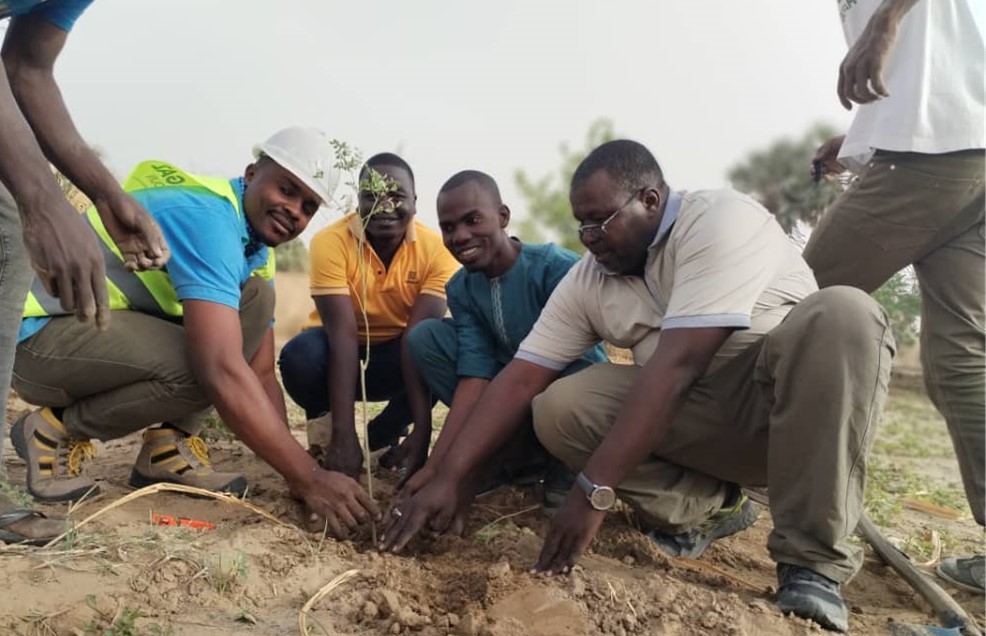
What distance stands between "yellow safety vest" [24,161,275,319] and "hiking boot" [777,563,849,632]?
86.8 inches

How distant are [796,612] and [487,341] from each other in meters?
1.63

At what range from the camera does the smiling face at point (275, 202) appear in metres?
3.24

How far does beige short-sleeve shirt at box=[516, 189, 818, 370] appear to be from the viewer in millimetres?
2586

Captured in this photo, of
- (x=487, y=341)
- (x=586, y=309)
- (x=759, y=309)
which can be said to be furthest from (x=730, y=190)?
(x=487, y=341)

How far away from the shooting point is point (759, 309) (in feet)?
9.20

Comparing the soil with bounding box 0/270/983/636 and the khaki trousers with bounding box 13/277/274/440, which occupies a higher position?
the khaki trousers with bounding box 13/277/274/440

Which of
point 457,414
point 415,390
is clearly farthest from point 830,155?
point 415,390

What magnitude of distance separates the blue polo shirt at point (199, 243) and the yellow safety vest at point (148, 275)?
6 centimetres

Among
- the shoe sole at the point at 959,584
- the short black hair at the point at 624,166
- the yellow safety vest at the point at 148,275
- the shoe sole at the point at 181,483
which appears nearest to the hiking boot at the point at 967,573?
the shoe sole at the point at 959,584

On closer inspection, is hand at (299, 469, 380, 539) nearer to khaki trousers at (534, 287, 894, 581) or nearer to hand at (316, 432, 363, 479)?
hand at (316, 432, 363, 479)

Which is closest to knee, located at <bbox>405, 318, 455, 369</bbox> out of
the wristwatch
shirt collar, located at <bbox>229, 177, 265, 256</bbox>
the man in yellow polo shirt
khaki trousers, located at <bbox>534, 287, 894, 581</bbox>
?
the man in yellow polo shirt

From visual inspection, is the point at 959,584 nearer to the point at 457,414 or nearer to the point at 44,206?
the point at 457,414

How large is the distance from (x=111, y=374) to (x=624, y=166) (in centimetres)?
191

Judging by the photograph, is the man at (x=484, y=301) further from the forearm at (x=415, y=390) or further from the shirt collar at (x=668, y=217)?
the shirt collar at (x=668, y=217)
